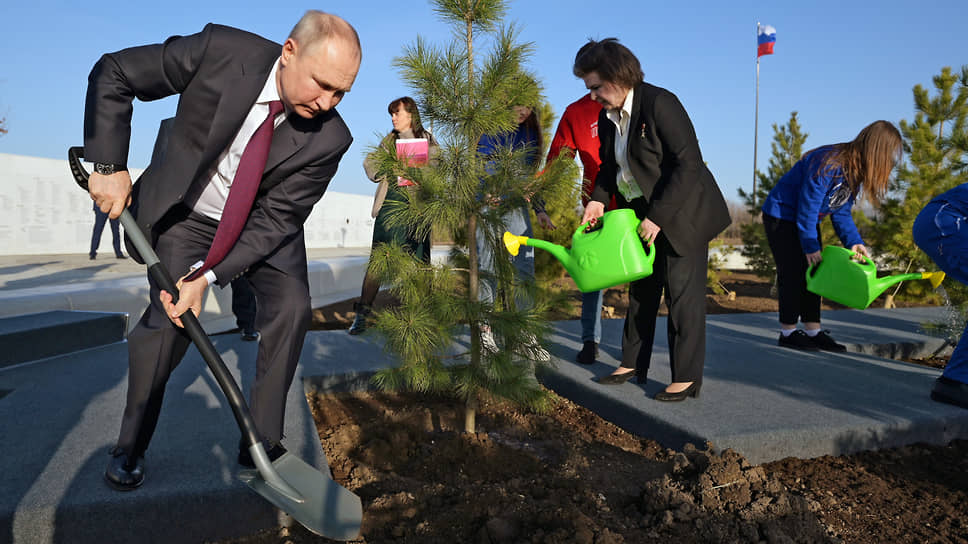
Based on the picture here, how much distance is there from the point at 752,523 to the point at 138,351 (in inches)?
74.5

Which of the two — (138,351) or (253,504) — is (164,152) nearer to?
(138,351)

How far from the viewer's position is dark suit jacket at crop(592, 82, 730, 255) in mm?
2682

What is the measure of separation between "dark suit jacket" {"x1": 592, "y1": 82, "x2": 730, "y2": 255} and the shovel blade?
1.76 meters

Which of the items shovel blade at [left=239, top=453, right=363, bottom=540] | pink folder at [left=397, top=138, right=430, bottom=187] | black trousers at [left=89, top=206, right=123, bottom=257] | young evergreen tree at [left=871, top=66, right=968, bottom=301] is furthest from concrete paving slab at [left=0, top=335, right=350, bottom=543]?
black trousers at [left=89, top=206, right=123, bottom=257]

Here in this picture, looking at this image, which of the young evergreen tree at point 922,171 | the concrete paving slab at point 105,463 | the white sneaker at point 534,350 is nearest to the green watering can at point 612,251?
the white sneaker at point 534,350

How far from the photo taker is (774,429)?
→ 2324 mm

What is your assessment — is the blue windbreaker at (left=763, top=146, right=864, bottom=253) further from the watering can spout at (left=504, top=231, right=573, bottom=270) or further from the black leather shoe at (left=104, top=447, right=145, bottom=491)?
the black leather shoe at (left=104, top=447, right=145, bottom=491)

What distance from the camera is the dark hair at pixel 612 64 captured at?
8.84 ft

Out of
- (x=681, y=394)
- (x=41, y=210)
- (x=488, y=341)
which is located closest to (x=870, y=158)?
(x=681, y=394)

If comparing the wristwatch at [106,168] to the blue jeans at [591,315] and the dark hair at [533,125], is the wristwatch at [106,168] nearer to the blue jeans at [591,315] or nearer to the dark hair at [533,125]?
the dark hair at [533,125]

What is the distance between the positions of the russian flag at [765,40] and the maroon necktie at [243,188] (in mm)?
20215

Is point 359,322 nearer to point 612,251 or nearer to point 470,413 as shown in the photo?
point 470,413

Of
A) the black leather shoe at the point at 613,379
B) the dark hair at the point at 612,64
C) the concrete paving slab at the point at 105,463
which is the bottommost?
the concrete paving slab at the point at 105,463

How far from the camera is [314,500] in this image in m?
1.71
